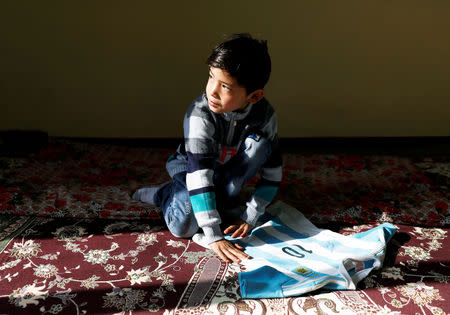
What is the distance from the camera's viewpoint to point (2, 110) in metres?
2.61

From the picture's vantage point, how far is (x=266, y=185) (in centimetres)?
151

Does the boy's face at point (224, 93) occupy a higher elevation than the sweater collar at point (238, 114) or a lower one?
higher

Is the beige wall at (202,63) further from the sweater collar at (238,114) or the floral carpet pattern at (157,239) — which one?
the sweater collar at (238,114)

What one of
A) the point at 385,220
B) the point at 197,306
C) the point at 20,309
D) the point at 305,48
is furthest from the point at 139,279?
the point at 305,48

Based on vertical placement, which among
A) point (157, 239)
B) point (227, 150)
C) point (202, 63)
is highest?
point (202, 63)

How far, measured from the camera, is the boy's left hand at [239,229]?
1.45 meters

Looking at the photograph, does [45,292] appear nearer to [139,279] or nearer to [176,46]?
[139,279]

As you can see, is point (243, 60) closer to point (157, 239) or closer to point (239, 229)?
point (239, 229)

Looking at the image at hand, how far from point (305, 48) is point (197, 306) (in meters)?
1.83

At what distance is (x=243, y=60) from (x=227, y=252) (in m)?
0.62

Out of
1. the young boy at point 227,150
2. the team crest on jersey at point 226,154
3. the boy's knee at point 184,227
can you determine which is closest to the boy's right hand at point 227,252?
the young boy at point 227,150

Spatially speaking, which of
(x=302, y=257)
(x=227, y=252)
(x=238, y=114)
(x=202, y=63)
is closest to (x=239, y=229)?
(x=227, y=252)

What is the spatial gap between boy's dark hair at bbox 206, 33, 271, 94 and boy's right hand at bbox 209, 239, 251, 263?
0.51m

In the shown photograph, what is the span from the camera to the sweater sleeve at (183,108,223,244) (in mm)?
1353
